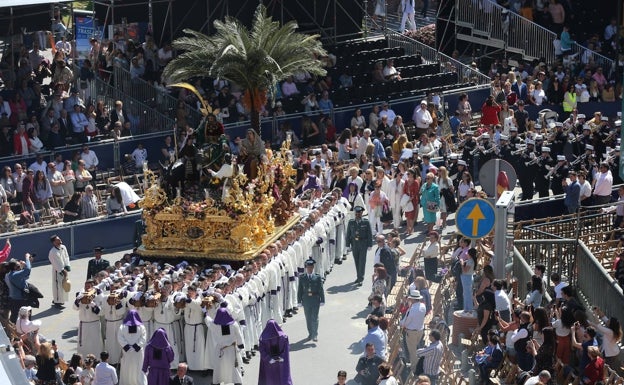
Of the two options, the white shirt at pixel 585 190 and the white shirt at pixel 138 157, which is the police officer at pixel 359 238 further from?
the white shirt at pixel 138 157

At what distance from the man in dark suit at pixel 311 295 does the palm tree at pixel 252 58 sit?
360 inches

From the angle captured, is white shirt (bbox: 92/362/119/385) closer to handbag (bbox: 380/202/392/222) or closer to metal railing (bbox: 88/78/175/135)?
handbag (bbox: 380/202/392/222)

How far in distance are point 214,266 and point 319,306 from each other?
217 centimetres

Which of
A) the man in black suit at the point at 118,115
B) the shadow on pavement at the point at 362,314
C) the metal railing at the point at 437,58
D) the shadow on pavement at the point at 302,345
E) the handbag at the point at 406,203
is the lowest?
the shadow on pavement at the point at 302,345

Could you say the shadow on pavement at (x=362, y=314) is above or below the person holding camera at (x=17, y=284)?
below

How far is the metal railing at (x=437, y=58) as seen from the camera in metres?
43.6

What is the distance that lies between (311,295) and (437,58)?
19435mm

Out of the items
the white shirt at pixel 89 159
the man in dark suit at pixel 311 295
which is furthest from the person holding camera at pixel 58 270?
the white shirt at pixel 89 159

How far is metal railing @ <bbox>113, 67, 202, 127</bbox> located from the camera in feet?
131

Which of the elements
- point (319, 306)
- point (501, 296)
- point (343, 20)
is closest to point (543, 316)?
point (501, 296)

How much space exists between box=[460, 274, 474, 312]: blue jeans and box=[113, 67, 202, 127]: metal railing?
1502cm

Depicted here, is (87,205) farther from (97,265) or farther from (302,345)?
(302,345)

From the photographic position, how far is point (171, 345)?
2550 centimetres

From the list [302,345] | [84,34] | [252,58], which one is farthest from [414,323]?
[84,34]
